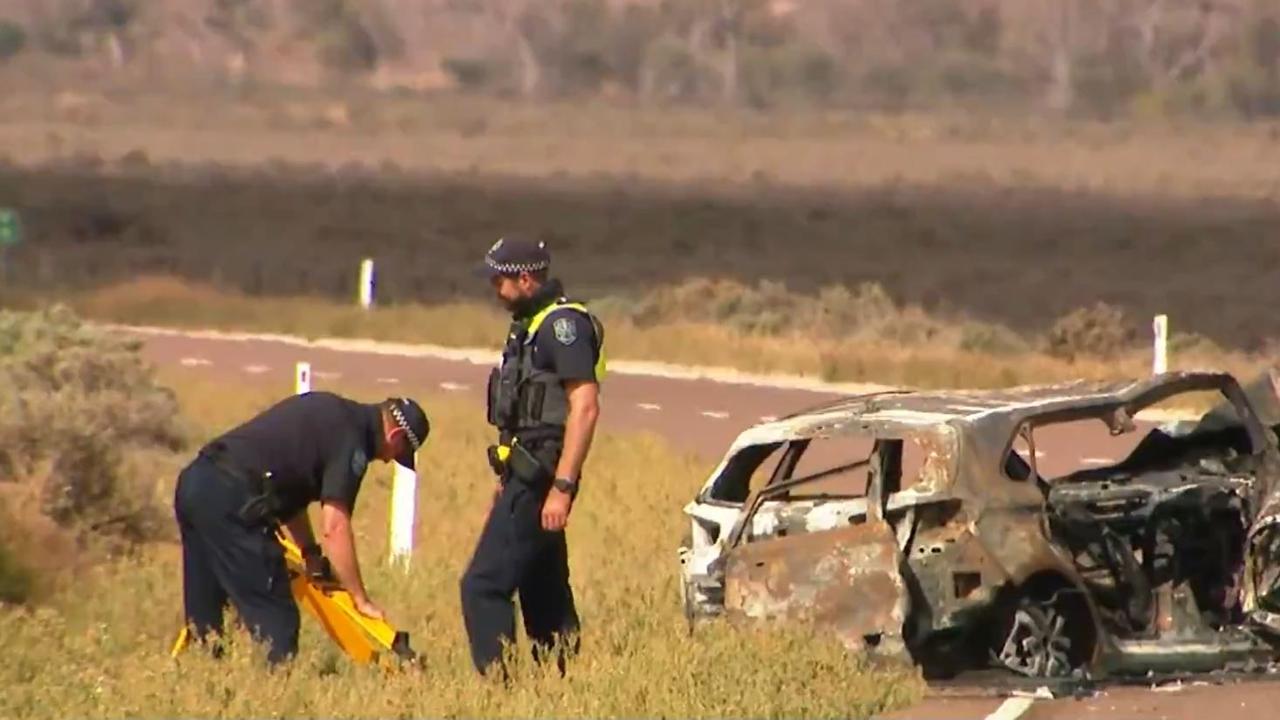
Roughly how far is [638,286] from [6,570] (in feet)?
131

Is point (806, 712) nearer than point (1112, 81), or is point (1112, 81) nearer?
point (806, 712)

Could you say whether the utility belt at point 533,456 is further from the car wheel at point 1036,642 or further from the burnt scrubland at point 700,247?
the burnt scrubland at point 700,247

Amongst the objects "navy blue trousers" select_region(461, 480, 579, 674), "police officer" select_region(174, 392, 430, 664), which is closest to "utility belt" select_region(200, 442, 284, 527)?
"police officer" select_region(174, 392, 430, 664)

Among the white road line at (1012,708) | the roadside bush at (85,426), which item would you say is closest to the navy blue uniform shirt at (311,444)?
the white road line at (1012,708)

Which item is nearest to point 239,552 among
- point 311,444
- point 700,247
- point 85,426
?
point 311,444

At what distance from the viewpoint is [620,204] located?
87.4m

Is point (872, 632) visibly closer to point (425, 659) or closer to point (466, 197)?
point (425, 659)

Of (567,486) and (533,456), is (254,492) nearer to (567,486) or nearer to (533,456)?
(533,456)

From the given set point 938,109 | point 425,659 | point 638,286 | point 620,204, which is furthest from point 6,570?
point 938,109

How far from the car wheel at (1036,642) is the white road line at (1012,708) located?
0.22 metres

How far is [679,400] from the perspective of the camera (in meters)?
29.3

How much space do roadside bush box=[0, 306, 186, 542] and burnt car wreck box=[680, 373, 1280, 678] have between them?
A: 613 centimetres

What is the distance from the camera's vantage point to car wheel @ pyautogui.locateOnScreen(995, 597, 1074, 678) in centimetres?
1194

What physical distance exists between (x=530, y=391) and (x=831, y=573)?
4.86 feet
